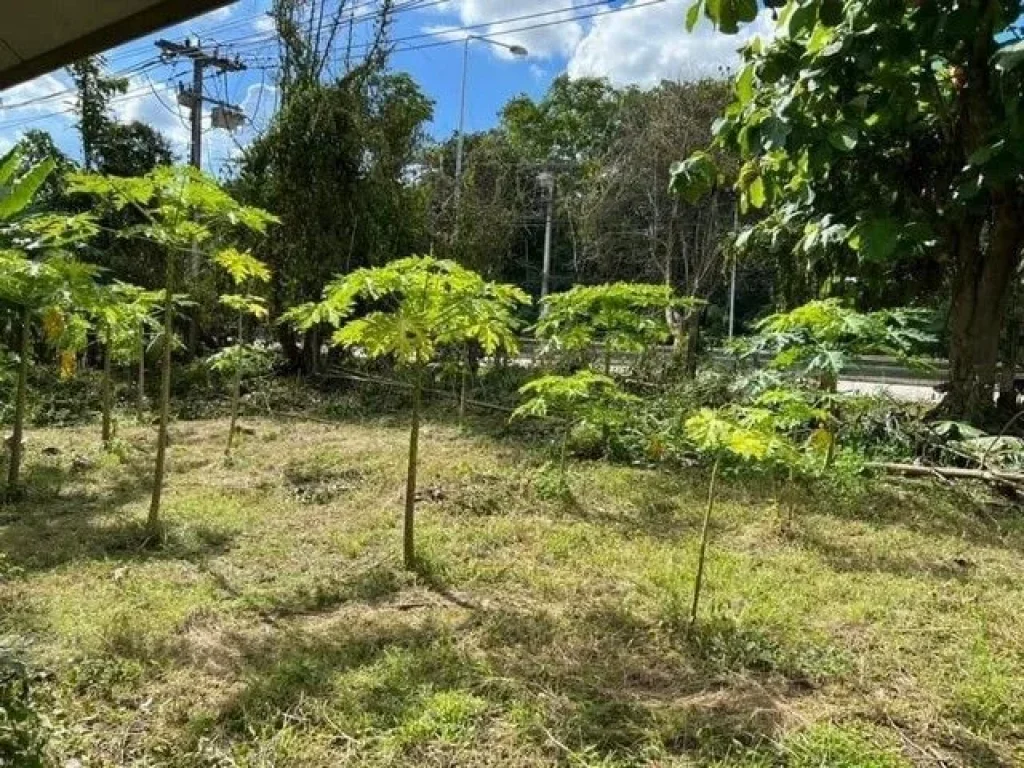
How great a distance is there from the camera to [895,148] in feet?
18.7

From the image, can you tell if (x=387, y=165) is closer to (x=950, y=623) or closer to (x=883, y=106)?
(x=883, y=106)

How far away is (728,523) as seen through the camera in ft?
14.7

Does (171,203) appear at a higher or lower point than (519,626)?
higher

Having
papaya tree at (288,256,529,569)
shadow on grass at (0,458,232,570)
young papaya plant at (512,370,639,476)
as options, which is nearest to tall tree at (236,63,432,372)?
shadow on grass at (0,458,232,570)

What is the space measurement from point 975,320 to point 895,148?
4.48 ft

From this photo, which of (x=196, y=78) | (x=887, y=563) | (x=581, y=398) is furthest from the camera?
(x=196, y=78)

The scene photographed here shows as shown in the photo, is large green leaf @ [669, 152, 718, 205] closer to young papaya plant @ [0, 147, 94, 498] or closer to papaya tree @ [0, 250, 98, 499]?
young papaya plant @ [0, 147, 94, 498]

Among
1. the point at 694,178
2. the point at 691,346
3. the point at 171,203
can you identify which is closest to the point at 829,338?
the point at 694,178

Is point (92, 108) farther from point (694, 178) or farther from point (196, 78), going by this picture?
point (694, 178)

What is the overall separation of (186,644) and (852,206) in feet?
13.9

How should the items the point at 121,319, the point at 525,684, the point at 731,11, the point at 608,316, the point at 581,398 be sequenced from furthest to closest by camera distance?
the point at 121,319
the point at 581,398
the point at 608,316
the point at 525,684
the point at 731,11

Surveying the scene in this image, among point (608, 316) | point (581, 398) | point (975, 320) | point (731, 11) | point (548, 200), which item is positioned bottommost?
point (581, 398)

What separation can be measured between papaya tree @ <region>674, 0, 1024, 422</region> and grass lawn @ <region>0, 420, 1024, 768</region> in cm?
153

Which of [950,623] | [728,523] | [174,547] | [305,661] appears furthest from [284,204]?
[950,623]
